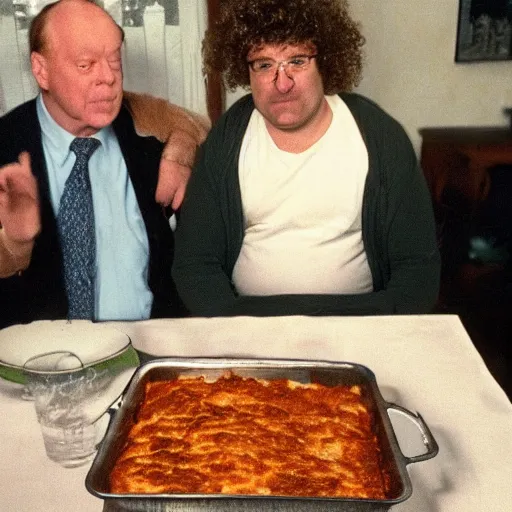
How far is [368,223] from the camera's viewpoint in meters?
1.57

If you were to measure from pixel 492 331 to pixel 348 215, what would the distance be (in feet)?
3.48

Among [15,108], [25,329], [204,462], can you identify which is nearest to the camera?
[204,462]

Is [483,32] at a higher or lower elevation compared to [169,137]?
higher

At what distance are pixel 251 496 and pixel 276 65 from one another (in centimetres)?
122

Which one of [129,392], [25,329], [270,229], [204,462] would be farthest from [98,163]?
[204,462]

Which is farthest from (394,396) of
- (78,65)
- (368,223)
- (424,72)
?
(424,72)

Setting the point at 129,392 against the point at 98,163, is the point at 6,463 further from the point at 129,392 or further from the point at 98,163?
the point at 98,163

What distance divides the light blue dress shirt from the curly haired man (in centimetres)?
12

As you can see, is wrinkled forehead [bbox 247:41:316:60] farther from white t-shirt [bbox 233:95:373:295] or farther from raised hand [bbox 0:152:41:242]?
raised hand [bbox 0:152:41:242]

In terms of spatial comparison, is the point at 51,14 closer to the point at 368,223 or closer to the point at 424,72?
the point at 368,223

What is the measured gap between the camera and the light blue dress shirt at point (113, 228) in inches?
→ 60.0

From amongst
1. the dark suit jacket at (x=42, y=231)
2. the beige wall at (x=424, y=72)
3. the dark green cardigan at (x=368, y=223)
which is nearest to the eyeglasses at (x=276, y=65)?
the dark green cardigan at (x=368, y=223)

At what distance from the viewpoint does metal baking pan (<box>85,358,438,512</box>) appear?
0.59 metres

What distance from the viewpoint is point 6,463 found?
2.64ft
